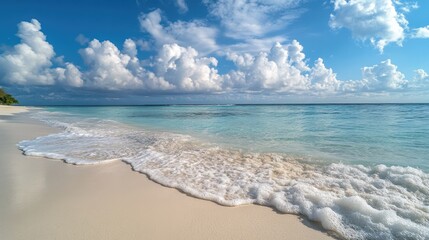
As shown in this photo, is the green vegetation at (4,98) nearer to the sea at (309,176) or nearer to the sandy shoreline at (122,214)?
the sea at (309,176)

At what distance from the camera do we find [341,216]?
395 centimetres

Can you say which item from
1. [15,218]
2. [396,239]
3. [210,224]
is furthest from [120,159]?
[396,239]

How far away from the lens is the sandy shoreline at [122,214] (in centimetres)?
354

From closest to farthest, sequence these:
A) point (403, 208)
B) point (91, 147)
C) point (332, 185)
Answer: point (403, 208), point (332, 185), point (91, 147)

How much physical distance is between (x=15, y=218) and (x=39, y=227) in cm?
69

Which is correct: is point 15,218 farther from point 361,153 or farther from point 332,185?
point 361,153

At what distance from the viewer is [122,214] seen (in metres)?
4.07

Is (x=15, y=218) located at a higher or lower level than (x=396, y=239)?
higher

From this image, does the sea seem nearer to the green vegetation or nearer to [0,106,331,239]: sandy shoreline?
[0,106,331,239]: sandy shoreline

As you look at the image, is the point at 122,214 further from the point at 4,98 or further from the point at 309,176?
the point at 4,98

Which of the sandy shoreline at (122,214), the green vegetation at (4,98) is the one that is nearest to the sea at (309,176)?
the sandy shoreline at (122,214)

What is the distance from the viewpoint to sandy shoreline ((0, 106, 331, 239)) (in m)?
3.54

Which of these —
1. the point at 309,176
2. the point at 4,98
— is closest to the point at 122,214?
the point at 309,176

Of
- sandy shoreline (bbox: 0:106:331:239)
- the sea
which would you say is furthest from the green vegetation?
sandy shoreline (bbox: 0:106:331:239)
